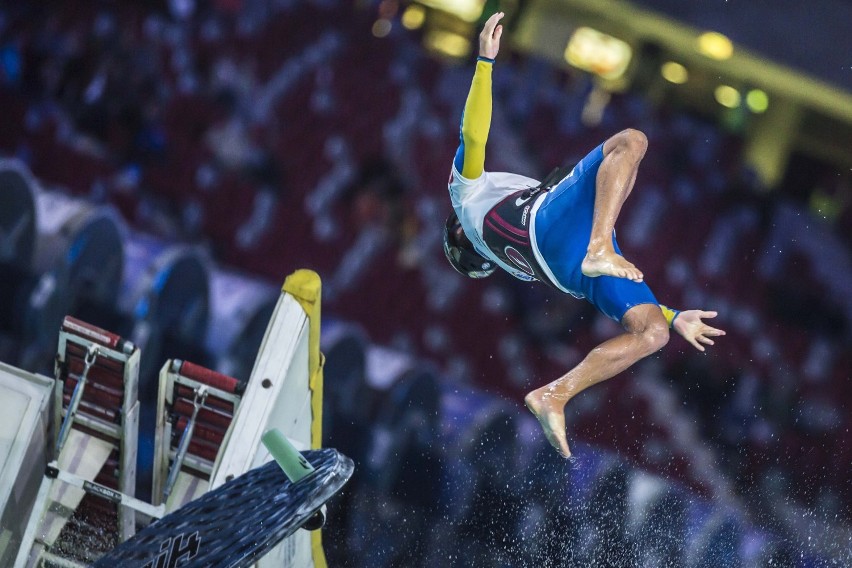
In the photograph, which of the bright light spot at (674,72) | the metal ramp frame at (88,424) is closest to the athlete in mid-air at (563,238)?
the metal ramp frame at (88,424)

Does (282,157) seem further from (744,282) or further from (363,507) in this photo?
(744,282)

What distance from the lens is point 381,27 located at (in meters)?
7.63

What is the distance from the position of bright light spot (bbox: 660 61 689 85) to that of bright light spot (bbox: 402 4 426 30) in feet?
5.52

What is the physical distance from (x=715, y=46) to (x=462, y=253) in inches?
153

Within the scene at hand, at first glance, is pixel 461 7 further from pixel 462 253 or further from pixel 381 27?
pixel 462 253

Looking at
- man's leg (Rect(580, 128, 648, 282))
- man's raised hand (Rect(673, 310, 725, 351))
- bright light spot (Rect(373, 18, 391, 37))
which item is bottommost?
bright light spot (Rect(373, 18, 391, 37))

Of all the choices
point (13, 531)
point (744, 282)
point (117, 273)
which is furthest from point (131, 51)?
point (744, 282)

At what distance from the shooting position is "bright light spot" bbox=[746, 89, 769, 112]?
311 inches

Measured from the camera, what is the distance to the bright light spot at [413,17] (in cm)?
773

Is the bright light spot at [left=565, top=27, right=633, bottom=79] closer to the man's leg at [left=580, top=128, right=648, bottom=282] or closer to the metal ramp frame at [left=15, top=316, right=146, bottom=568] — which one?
the man's leg at [left=580, top=128, right=648, bottom=282]

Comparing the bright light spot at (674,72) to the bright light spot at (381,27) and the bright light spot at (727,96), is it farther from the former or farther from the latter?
the bright light spot at (381,27)

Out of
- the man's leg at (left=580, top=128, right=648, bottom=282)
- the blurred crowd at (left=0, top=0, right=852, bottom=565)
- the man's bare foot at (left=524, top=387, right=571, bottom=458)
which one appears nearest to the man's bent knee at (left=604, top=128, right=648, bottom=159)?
the man's leg at (left=580, top=128, right=648, bottom=282)

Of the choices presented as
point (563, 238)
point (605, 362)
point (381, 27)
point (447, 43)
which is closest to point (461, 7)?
point (447, 43)

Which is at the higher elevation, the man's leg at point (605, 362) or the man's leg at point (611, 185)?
the man's leg at point (611, 185)
